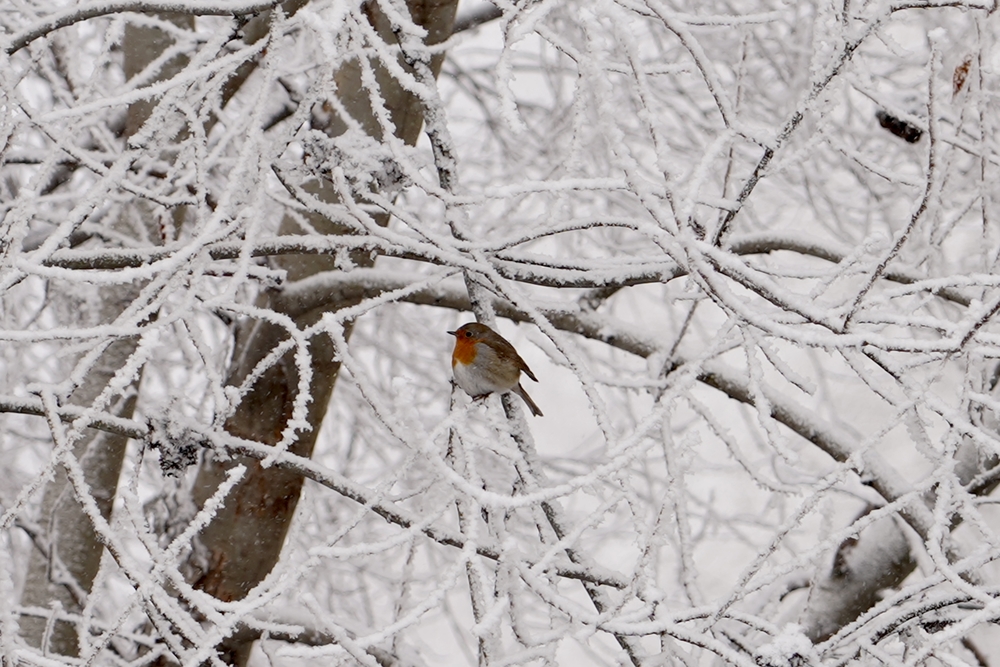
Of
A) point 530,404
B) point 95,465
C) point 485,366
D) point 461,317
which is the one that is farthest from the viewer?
point 461,317

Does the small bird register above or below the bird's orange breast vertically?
below

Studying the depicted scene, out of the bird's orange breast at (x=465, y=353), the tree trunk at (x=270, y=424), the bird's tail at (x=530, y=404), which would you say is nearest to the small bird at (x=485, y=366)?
the bird's orange breast at (x=465, y=353)

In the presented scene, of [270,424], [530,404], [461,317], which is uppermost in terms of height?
[461,317]

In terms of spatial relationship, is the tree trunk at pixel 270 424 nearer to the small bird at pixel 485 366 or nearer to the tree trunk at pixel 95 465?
the small bird at pixel 485 366

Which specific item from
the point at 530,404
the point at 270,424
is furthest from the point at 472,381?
the point at 270,424

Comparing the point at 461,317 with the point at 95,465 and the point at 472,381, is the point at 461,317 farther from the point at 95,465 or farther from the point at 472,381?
the point at 472,381

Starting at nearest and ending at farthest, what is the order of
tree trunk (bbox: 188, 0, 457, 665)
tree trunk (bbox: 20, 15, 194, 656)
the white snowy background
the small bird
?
the white snowy background → the small bird → tree trunk (bbox: 188, 0, 457, 665) → tree trunk (bbox: 20, 15, 194, 656)

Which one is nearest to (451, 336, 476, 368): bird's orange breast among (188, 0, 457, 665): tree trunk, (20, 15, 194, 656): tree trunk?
(188, 0, 457, 665): tree trunk

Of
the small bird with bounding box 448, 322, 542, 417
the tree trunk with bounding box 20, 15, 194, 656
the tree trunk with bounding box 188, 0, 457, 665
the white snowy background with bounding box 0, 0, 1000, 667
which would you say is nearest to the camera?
the white snowy background with bounding box 0, 0, 1000, 667

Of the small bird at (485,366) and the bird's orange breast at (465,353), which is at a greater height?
the bird's orange breast at (465,353)

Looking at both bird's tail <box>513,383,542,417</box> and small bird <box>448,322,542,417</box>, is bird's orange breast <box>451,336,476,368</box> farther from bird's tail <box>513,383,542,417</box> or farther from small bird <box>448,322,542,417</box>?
bird's tail <box>513,383,542,417</box>

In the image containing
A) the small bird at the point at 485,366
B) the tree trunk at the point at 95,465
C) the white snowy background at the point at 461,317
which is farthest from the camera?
the tree trunk at the point at 95,465

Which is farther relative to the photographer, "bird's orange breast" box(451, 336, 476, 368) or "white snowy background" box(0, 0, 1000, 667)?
"bird's orange breast" box(451, 336, 476, 368)

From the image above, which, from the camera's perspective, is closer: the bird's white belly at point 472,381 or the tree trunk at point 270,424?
the bird's white belly at point 472,381
